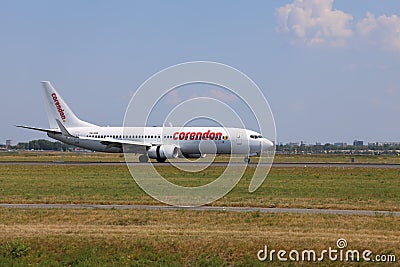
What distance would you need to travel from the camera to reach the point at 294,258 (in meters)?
18.1

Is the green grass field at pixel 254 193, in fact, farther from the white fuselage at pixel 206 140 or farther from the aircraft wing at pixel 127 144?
the white fuselage at pixel 206 140

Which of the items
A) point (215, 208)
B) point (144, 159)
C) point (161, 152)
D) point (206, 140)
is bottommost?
point (215, 208)

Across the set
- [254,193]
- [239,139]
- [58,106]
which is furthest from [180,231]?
[58,106]

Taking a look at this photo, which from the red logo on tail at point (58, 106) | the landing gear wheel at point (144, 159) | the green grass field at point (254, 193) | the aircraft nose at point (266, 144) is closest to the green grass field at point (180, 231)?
the green grass field at point (254, 193)

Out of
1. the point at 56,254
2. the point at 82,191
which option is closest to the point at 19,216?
the point at 56,254

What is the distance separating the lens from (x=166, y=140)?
71188 millimetres

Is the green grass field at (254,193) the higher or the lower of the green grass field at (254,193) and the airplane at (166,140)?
the lower

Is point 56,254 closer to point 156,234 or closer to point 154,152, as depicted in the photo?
point 156,234

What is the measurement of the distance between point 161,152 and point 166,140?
207 inches

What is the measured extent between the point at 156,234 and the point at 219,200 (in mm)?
9728

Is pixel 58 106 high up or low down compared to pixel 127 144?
up

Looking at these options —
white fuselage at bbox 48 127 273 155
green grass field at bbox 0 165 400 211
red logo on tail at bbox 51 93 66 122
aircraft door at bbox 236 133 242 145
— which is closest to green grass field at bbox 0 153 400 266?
green grass field at bbox 0 165 400 211

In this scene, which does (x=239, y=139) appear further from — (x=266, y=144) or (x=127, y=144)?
(x=127, y=144)

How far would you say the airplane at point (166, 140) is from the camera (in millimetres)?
68938
